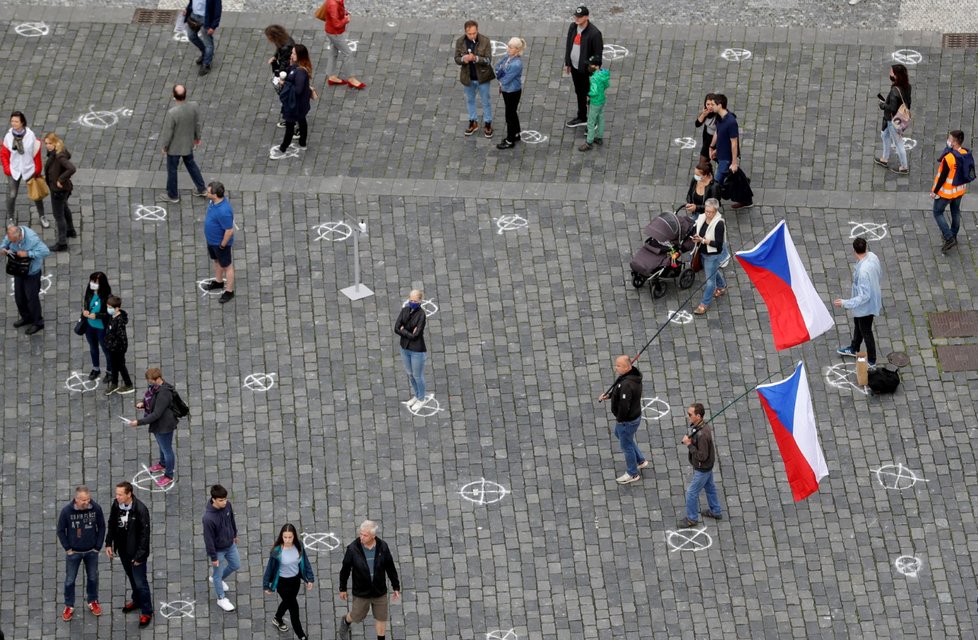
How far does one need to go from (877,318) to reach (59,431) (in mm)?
9242

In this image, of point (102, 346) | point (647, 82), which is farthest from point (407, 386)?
point (647, 82)

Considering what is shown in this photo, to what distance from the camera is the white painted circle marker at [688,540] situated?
19.5 m

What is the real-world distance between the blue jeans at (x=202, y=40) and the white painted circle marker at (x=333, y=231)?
3.89 metres

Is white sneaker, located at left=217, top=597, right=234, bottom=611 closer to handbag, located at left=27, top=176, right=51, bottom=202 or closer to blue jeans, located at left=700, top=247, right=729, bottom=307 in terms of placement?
handbag, located at left=27, top=176, right=51, bottom=202

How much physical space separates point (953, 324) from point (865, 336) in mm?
1447

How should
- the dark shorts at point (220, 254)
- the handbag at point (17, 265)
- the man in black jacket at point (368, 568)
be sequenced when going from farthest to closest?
the dark shorts at point (220, 254) < the handbag at point (17, 265) < the man in black jacket at point (368, 568)

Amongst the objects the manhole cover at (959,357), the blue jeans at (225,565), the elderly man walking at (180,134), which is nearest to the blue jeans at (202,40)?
the elderly man walking at (180,134)

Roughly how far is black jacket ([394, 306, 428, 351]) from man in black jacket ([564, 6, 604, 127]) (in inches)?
215

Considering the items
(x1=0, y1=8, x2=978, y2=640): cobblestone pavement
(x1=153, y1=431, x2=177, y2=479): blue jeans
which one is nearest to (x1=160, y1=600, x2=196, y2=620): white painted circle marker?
(x1=0, y1=8, x2=978, y2=640): cobblestone pavement

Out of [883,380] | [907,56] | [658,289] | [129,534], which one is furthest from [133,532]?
[907,56]

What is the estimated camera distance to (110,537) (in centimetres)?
1819

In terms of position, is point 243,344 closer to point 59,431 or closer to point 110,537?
point 59,431

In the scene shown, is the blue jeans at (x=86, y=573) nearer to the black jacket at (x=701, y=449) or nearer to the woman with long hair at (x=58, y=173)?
the woman with long hair at (x=58, y=173)

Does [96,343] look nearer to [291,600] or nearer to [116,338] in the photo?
[116,338]
